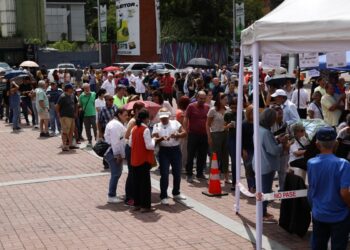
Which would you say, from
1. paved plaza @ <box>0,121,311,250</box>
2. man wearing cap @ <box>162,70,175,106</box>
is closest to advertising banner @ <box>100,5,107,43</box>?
man wearing cap @ <box>162,70,175,106</box>

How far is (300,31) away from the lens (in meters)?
6.32

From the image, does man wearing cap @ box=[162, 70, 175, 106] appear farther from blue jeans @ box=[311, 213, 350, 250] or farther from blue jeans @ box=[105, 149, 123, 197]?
blue jeans @ box=[311, 213, 350, 250]

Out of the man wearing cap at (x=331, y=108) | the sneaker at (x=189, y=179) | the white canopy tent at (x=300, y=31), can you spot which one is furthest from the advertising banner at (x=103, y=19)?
the white canopy tent at (x=300, y=31)

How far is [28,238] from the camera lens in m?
7.79

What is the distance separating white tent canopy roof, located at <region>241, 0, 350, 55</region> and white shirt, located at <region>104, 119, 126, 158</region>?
125 inches

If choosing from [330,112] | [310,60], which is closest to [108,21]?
[310,60]

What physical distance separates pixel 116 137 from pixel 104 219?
1.43 metres

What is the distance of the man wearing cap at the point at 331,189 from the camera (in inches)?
206

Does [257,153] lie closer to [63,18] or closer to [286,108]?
[286,108]

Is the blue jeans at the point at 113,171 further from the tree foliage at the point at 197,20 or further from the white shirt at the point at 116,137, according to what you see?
the tree foliage at the point at 197,20

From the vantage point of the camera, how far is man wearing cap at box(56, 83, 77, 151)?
14695mm

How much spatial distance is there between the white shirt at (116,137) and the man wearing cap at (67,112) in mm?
5529

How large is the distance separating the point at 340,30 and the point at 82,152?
10139 millimetres

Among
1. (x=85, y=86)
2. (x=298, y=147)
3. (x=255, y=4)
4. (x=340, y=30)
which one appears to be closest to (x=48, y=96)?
(x=85, y=86)
